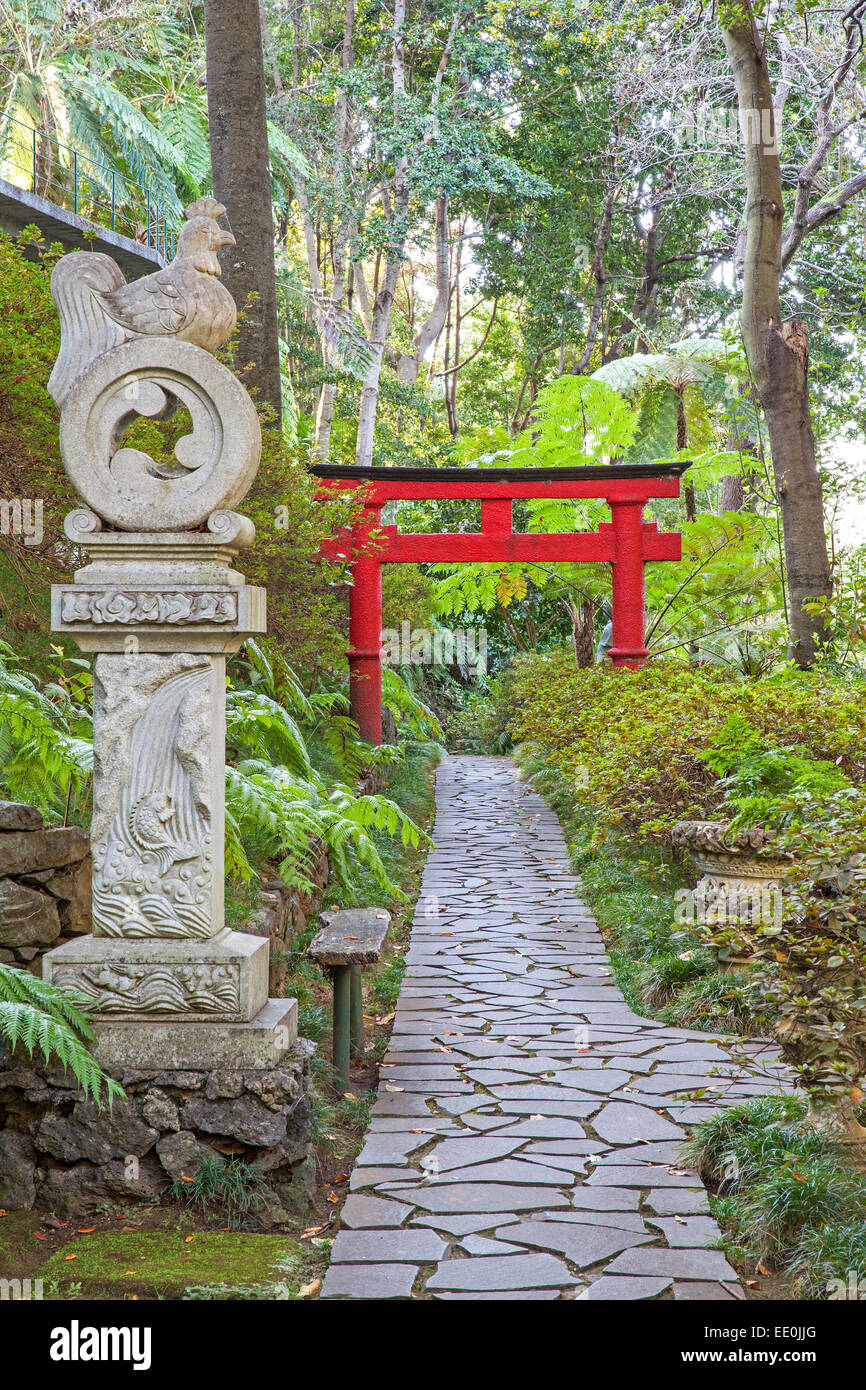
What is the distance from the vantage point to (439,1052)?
5219 millimetres

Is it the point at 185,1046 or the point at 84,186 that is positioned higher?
the point at 84,186

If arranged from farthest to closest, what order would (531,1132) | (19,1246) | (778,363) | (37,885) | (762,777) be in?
(778,363) → (762,777) → (531,1132) → (37,885) → (19,1246)

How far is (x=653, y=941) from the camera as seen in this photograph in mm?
6547

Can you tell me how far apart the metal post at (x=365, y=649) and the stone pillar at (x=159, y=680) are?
21.6 ft

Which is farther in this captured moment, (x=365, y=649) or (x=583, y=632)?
(x=583, y=632)

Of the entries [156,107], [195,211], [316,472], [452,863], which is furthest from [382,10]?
[195,211]

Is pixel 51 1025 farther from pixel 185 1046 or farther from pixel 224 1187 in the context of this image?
pixel 224 1187

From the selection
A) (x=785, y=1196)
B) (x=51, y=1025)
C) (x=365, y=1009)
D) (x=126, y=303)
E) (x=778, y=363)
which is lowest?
(x=365, y=1009)

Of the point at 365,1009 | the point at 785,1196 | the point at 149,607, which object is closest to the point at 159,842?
the point at 149,607

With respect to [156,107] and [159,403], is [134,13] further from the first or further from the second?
[159,403]

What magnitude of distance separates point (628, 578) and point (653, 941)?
4.95 meters

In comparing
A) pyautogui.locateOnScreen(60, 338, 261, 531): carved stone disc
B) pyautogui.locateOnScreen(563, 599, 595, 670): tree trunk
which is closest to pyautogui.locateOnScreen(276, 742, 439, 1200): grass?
pyautogui.locateOnScreen(60, 338, 261, 531): carved stone disc

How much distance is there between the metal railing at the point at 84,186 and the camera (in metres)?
14.8

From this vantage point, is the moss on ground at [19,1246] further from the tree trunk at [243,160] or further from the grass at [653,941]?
the tree trunk at [243,160]
